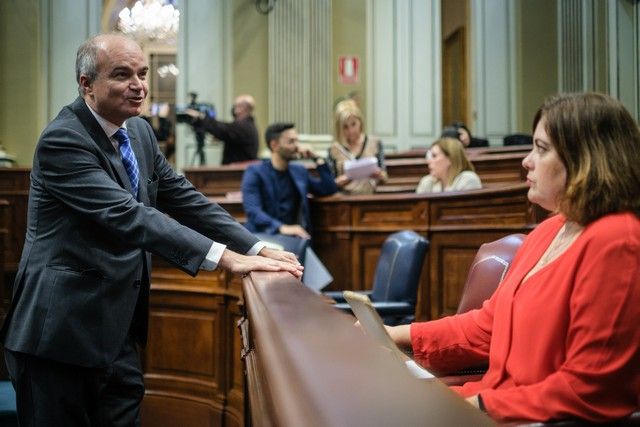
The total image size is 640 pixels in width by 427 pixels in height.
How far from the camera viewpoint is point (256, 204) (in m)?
4.67

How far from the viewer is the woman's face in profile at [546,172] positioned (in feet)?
4.80

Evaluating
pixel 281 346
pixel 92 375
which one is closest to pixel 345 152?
pixel 92 375

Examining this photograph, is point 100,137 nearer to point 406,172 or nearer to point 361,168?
point 361,168

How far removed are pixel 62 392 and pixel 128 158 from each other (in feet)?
2.08

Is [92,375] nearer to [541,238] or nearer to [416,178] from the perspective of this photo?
[541,238]

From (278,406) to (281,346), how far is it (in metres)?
0.20

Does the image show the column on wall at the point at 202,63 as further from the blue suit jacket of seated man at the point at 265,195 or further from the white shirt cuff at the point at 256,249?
the white shirt cuff at the point at 256,249

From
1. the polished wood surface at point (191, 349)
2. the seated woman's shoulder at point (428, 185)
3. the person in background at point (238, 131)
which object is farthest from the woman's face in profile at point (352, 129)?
the polished wood surface at point (191, 349)

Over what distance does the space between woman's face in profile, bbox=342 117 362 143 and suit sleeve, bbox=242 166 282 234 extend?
40.7 inches

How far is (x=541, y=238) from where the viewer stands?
1.61 meters

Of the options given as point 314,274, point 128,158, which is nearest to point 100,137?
point 128,158

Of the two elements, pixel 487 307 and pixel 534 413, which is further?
pixel 487 307

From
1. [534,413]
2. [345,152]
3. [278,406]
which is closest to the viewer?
[278,406]

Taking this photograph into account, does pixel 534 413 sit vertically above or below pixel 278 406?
below
